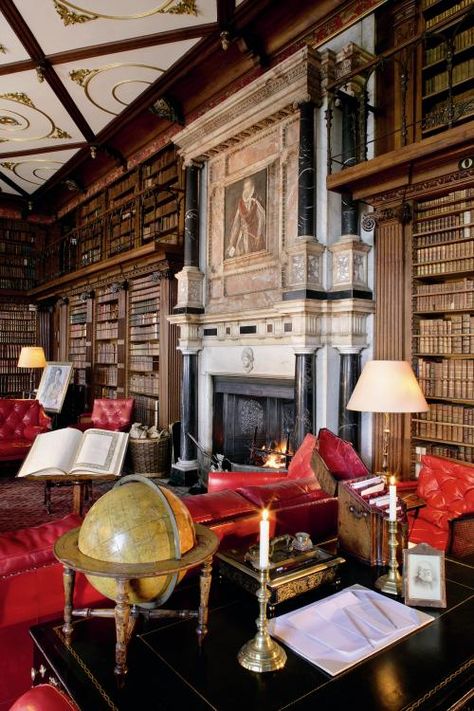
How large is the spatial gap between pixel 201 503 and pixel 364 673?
98 centimetres

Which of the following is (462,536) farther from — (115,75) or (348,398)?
(115,75)

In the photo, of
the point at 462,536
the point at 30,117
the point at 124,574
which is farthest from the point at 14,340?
the point at 124,574

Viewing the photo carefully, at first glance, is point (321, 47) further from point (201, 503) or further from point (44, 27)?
point (201, 503)

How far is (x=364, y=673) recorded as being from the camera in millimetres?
1260

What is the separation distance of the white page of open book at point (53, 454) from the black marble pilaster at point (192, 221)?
3.04 m

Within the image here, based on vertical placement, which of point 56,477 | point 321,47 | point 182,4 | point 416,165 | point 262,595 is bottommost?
point 56,477

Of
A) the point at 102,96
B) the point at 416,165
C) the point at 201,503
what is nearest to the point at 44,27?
the point at 102,96

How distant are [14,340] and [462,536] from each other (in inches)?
428

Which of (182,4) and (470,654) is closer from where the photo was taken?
(470,654)

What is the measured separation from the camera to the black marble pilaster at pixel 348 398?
4.60m

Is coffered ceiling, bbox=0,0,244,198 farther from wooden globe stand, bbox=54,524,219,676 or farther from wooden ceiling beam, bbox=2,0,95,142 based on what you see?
wooden globe stand, bbox=54,524,219,676

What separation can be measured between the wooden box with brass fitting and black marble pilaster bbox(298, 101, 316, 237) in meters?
3.22

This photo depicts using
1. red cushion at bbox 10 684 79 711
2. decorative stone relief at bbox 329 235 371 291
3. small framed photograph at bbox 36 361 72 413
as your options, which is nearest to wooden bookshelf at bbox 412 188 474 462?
decorative stone relief at bbox 329 235 371 291

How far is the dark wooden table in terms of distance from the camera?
1.17 meters
